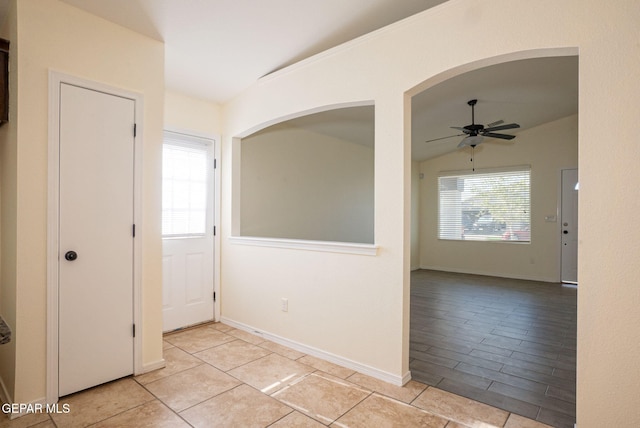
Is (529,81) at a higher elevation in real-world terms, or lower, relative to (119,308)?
higher

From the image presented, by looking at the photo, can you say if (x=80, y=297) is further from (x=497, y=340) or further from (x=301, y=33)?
(x=497, y=340)

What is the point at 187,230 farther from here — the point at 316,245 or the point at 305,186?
the point at 305,186

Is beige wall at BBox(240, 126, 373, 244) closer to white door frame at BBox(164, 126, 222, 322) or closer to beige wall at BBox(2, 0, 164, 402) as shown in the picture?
white door frame at BBox(164, 126, 222, 322)

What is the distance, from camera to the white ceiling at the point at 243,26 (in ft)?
7.88

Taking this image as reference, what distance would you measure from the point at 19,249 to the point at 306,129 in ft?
13.6

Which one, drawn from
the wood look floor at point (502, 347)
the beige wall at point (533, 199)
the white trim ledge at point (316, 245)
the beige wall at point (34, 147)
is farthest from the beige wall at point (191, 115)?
the beige wall at point (533, 199)

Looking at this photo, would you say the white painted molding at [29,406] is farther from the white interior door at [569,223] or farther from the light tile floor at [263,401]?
the white interior door at [569,223]

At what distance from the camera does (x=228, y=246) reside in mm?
3980

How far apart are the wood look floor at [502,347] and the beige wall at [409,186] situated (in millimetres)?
506

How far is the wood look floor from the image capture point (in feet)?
7.73

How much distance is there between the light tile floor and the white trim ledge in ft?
3.24

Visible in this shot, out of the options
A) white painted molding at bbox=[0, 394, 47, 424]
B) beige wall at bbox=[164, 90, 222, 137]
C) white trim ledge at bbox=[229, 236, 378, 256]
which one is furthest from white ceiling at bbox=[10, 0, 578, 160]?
white painted molding at bbox=[0, 394, 47, 424]

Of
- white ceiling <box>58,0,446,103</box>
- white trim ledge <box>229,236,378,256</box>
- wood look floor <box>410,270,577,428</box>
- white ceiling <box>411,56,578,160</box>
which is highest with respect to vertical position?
white ceiling <box>411,56,578,160</box>

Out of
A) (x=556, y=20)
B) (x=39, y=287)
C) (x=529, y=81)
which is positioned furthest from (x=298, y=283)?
(x=529, y=81)
